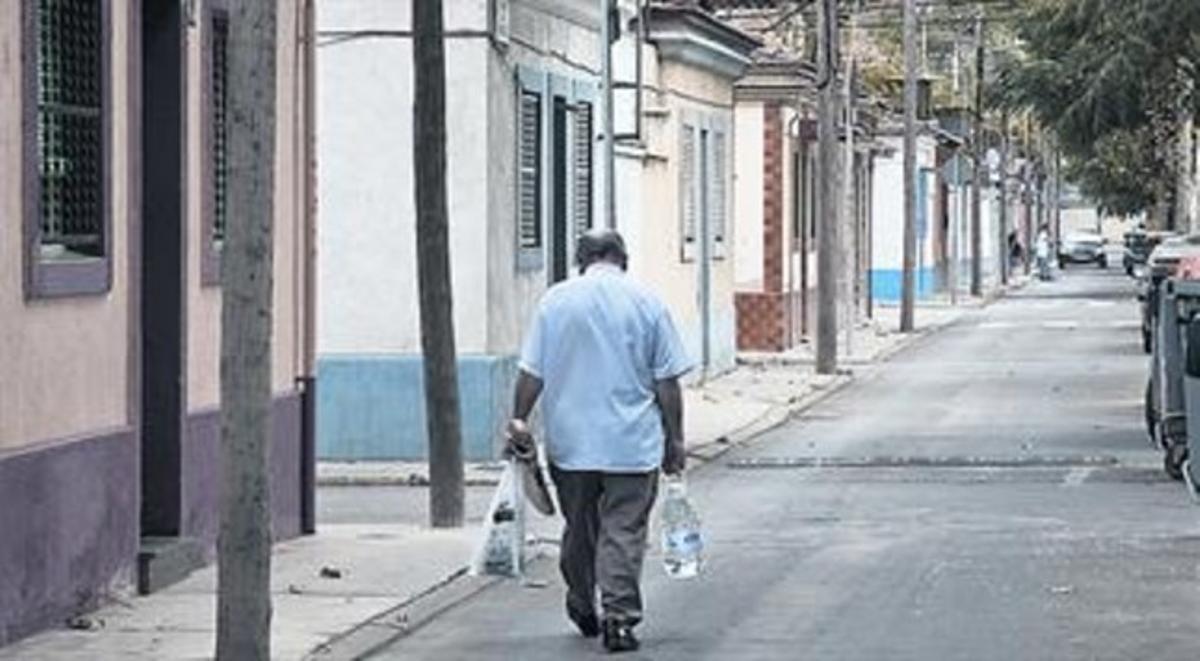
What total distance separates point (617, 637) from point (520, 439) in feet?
3.45

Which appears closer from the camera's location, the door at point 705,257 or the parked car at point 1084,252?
the door at point 705,257

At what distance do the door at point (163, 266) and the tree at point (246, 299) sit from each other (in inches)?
145

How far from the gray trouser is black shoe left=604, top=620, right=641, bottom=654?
0.03 m

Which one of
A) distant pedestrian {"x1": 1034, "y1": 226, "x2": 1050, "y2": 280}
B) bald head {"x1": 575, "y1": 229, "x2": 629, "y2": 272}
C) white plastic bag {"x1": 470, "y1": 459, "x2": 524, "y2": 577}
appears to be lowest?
white plastic bag {"x1": 470, "y1": 459, "x2": 524, "y2": 577}

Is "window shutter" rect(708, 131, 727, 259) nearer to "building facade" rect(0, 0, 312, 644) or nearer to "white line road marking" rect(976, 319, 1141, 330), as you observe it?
"white line road marking" rect(976, 319, 1141, 330)

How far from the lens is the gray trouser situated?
12.0 metres

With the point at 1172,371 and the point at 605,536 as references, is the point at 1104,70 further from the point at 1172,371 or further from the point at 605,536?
the point at 605,536

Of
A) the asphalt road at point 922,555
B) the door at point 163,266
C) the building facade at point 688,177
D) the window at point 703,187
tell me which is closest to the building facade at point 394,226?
the asphalt road at point 922,555

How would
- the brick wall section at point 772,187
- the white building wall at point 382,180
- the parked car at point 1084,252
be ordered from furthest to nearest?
the parked car at point 1084,252, the brick wall section at point 772,187, the white building wall at point 382,180

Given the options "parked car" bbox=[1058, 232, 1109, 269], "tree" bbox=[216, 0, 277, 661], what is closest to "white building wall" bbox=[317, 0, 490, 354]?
"tree" bbox=[216, 0, 277, 661]

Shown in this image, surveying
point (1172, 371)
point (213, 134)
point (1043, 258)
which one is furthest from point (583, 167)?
point (1043, 258)

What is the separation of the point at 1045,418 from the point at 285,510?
46.6ft

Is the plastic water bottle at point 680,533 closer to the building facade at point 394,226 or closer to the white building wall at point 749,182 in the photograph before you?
the building facade at point 394,226

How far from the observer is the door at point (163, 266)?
14.4m
